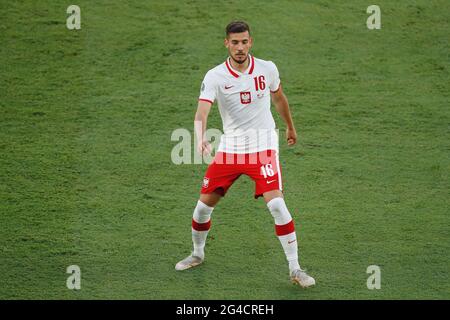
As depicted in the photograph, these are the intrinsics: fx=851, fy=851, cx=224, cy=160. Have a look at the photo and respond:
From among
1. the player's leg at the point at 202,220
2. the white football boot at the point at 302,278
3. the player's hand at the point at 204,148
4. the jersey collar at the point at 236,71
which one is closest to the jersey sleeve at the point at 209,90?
the jersey collar at the point at 236,71

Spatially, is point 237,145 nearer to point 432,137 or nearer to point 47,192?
point 47,192

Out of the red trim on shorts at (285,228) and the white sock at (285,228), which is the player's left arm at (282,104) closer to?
the white sock at (285,228)

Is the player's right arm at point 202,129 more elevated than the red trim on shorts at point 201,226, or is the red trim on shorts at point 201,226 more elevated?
the player's right arm at point 202,129

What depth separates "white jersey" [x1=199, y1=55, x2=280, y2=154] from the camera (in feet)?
20.8

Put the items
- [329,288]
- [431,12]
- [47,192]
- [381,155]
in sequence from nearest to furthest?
[329,288], [47,192], [381,155], [431,12]

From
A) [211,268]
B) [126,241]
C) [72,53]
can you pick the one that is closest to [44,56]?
[72,53]

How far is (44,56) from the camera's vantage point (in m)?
9.69

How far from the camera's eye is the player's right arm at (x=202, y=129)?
6.00m


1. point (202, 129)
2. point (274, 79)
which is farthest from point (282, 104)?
point (202, 129)

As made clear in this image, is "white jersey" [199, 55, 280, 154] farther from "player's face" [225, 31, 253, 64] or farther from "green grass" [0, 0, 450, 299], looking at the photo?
"green grass" [0, 0, 450, 299]

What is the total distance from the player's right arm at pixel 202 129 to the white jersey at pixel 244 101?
70 millimetres

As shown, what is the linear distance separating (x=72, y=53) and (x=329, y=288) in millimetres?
4708

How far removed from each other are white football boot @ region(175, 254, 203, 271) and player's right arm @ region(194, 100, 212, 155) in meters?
1.09

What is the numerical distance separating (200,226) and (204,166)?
5.55 ft
